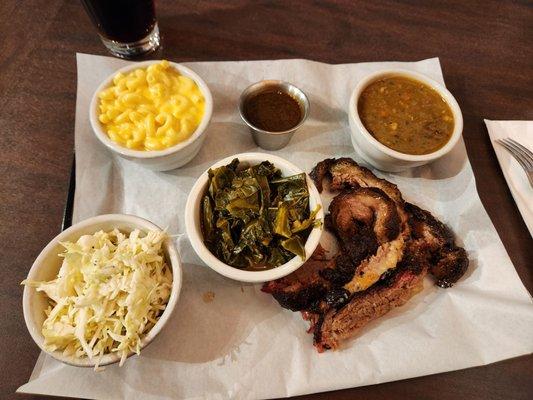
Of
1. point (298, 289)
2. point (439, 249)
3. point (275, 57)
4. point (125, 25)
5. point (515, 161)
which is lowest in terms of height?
point (298, 289)

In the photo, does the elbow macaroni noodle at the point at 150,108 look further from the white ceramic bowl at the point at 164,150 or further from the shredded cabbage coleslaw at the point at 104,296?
the shredded cabbage coleslaw at the point at 104,296

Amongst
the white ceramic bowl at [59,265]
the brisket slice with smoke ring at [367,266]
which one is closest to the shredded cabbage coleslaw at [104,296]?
the white ceramic bowl at [59,265]

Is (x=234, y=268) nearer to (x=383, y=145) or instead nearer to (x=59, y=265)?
(x=59, y=265)

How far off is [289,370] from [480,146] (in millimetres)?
2115

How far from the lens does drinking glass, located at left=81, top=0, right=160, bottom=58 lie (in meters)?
2.67

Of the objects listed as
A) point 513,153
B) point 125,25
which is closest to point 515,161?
point 513,153

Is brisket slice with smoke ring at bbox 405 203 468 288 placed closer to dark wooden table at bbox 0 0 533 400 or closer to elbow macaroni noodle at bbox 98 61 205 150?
dark wooden table at bbox 0 0 533 400

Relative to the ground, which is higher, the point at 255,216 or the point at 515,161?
the point at 515,161

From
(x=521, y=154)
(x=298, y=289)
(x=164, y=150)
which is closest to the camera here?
(x=298, y=289)

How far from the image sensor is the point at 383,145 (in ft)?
8.47

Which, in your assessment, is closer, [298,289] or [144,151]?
[298,289]

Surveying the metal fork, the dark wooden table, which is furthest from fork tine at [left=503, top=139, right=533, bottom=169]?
the dark wooden table

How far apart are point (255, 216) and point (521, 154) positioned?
1940 millimetres

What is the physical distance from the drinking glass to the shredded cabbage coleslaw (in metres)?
1.59
